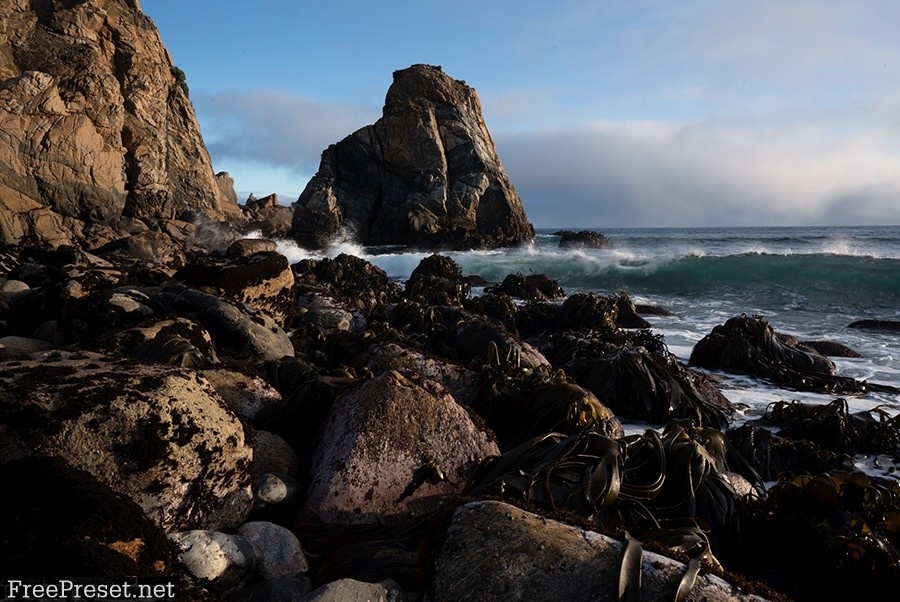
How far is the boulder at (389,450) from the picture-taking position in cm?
258

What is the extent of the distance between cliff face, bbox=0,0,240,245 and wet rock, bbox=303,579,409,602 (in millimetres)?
16134

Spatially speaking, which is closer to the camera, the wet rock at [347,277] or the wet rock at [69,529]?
the wet rock at [69,529]

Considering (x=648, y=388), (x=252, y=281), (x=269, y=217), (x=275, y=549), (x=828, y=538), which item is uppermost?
(x=269, y=217)

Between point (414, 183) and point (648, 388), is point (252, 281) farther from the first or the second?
point (414, 183)

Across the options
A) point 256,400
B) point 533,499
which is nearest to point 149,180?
point 256,400

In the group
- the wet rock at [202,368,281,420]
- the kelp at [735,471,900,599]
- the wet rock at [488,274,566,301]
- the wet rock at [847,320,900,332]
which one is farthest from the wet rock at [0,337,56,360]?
the wet rock at [847,320,900,332]

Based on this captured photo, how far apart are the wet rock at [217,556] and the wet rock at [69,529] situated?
0.70ft

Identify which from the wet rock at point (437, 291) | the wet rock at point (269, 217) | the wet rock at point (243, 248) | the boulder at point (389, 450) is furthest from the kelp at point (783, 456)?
the wet rock at point (269, 217)

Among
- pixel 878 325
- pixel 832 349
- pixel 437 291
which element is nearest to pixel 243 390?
A: pixel 832 349

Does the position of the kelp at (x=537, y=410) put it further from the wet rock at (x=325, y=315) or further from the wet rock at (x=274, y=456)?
the wet rock at (x=325, y=315)

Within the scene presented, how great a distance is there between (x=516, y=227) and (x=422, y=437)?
120ft

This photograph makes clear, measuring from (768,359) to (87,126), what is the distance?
20577 millimetres

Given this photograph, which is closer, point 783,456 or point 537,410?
point 537,410

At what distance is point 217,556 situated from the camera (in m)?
1.84
